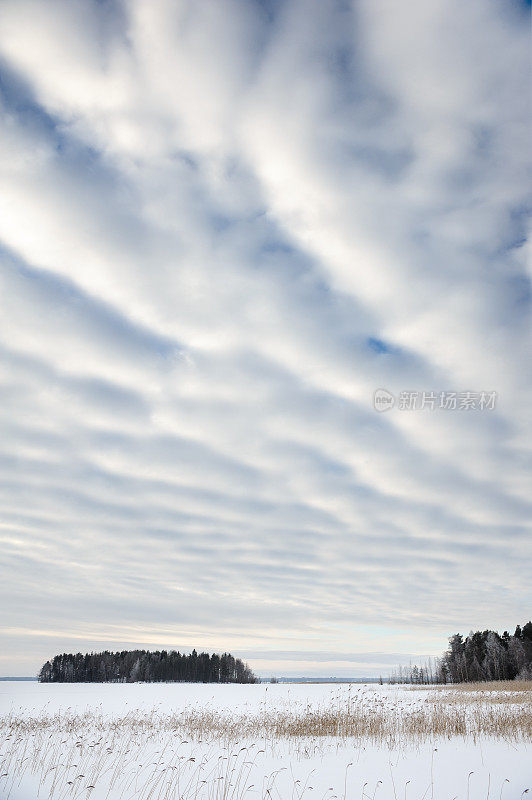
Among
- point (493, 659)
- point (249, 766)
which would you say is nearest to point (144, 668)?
point (493, 659)

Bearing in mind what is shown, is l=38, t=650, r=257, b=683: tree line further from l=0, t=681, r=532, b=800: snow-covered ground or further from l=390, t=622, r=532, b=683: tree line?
l=0, t=681, r=532, b=800: snow-covered ground

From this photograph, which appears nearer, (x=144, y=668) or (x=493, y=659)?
(x=493, y=659)

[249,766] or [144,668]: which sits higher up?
[249,766]

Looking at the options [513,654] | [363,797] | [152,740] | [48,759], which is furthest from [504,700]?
[513,654]

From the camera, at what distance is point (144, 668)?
449 ft

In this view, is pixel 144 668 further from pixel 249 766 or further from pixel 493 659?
pixel 249 766

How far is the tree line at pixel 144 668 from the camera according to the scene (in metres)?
138

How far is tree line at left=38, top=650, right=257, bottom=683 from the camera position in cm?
13825

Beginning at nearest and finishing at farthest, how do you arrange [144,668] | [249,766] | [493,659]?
[249,766], [493,659], [144,668]

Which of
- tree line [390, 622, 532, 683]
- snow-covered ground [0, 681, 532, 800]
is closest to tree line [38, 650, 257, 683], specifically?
tree line [390, 622, 532, 683]

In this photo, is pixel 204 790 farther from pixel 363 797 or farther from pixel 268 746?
pixel 268 746

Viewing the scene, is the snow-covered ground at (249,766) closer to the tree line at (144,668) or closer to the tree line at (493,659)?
the tree line at (493,659)

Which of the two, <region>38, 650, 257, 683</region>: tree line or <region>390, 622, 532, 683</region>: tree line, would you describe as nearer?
<region>390, 622, 532, 683</region>: tree line

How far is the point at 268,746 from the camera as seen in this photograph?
15867 mm
